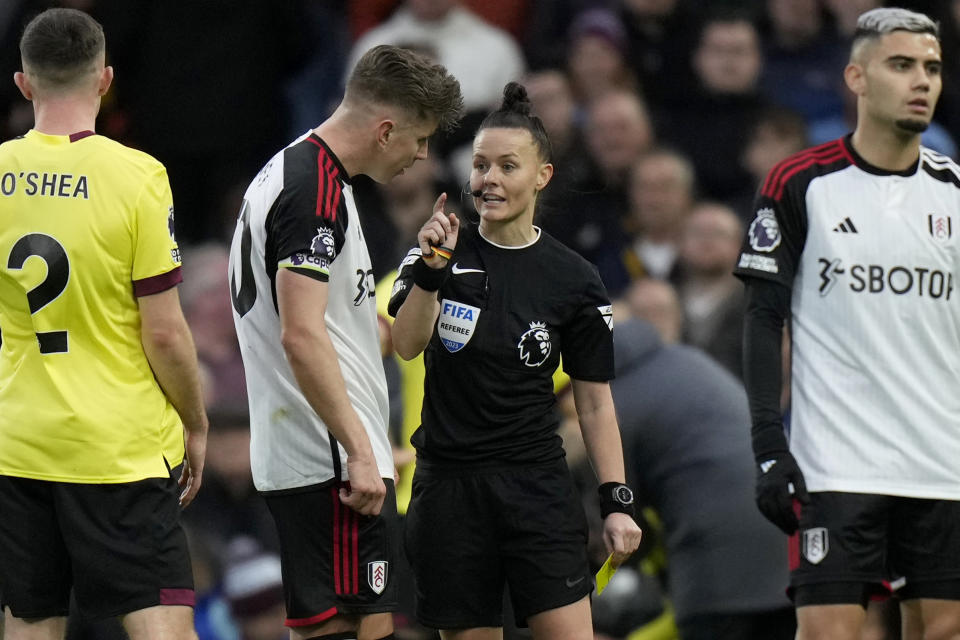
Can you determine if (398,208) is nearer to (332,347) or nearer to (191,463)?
(191,463)

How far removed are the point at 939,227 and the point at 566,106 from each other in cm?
491

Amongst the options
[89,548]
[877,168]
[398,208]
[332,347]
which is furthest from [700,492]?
[398,208]

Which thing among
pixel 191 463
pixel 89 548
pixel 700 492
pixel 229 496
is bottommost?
pixel 229 496

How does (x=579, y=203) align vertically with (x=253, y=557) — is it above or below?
above

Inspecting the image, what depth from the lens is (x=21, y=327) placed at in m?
4.96

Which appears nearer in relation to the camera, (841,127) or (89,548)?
(89,548)

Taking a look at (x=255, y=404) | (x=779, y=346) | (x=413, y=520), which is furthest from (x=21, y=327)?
(x=779, y=346)

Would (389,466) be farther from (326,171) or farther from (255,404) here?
(326,171)

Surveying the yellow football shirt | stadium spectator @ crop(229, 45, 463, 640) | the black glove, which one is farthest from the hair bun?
the black glove

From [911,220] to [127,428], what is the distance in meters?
2.75

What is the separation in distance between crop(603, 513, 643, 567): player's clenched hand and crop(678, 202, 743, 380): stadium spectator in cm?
392

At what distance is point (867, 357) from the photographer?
5.55 m

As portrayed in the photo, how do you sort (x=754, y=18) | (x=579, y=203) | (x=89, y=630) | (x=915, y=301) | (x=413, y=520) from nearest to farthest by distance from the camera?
(x=413, y=520), (x=915, y=301), (x=89, y=630), (x=579, y=203), (x=754, y=18)

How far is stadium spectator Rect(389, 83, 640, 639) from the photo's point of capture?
16.8ft
